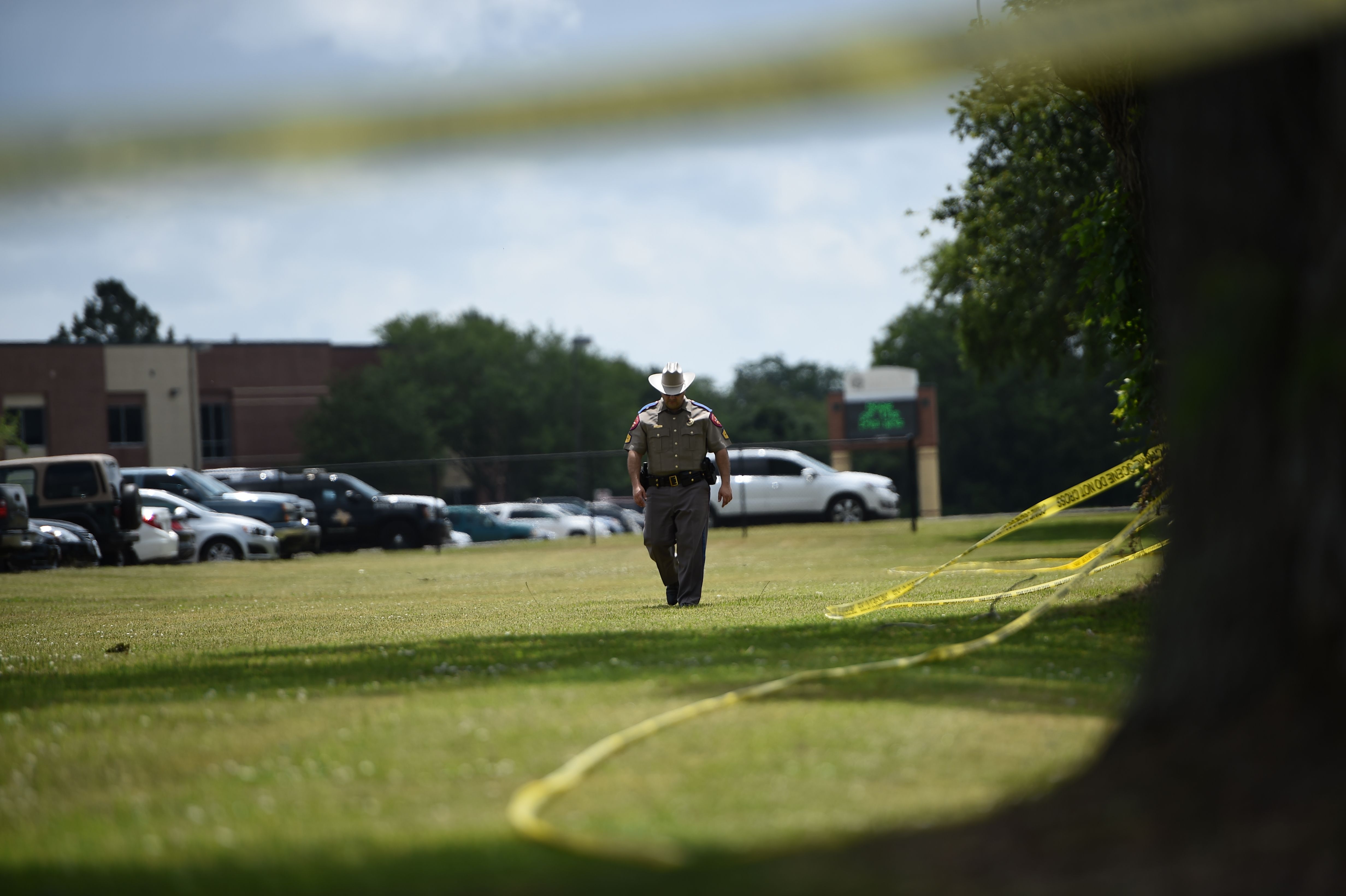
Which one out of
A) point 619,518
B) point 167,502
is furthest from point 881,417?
point 167,502

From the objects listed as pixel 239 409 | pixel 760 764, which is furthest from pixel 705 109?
pixel 239 409

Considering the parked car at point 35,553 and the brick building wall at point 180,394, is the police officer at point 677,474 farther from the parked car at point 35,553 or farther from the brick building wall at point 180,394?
the brick building wall at point 180,394

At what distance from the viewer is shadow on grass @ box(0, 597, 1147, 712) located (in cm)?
611

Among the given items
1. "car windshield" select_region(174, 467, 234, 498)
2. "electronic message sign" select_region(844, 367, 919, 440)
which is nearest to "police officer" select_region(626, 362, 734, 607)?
"car windshield" select_region(174, 467, 234, 498)

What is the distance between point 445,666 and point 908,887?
15.0ft

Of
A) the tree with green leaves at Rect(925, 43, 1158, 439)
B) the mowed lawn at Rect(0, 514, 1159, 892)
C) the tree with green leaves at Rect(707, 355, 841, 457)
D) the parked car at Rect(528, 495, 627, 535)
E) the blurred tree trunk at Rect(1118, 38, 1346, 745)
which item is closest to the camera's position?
the blurred tree trunk at Rect(1118, 38, 1346, 745)

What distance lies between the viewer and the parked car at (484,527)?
Answer: 4519cm

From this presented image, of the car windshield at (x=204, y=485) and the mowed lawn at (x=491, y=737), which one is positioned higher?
the car windshield at (x=204, y=485)

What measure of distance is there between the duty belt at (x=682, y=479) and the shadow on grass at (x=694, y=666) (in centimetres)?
271

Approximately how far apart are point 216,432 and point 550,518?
28.7 m

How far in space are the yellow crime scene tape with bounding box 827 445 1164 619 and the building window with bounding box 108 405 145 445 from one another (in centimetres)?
6176

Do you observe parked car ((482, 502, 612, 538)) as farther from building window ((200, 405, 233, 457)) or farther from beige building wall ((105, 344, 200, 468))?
building window ((200, 405, 233, 457))

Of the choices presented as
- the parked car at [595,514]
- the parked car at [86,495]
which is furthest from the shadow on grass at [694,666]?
the parked car at [595,514]

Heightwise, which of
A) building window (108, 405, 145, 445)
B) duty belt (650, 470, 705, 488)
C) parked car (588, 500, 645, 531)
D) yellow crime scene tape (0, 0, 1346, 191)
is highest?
building window (108, 405, 145, 445)
